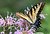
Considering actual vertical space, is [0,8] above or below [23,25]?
above

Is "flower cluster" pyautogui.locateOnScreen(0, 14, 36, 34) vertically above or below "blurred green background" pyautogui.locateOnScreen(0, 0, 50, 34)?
below

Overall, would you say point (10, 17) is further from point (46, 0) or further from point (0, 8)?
point (46, 0)


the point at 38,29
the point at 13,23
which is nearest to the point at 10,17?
the point at 13,23

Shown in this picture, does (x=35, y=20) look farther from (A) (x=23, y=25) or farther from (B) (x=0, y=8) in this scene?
(B) (x=0, y=8)

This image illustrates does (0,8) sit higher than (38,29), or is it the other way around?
(0,8)

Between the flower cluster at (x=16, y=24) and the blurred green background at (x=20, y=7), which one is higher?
the blurred green background at (x=20, y=7)

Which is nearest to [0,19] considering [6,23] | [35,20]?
[6,23]
